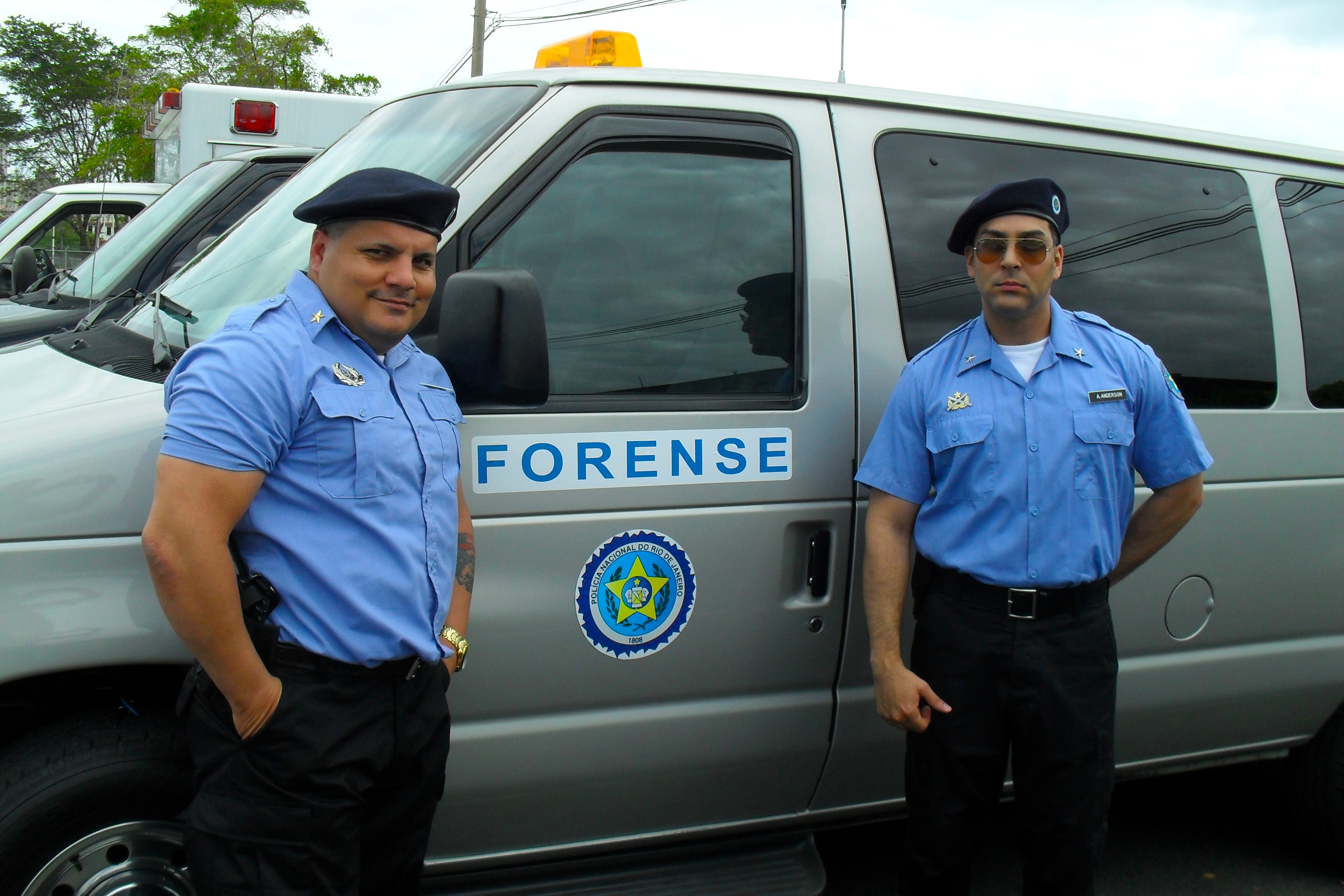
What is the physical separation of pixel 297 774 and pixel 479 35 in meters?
22.7

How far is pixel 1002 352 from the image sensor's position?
2.58 metres

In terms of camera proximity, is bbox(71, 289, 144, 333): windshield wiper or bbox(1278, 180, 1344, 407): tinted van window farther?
bbox(1278, 180, 1344, 407): tinted van window

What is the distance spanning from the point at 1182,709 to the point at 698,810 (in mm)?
1447

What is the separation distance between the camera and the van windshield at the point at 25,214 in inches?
359

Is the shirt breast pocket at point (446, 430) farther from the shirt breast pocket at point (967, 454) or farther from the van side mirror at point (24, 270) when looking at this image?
the van side mirror at point (24, 270)

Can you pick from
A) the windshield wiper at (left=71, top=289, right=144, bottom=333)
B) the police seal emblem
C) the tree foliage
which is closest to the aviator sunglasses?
the police seal emblem

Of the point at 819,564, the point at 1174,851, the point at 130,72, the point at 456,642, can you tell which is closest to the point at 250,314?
the point at 456,642

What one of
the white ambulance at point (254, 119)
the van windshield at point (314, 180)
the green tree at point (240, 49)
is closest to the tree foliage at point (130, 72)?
the green tree at point (240, 49)

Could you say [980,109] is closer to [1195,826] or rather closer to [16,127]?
[1195,826]

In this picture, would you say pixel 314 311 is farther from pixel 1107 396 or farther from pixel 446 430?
pixel 1107 396

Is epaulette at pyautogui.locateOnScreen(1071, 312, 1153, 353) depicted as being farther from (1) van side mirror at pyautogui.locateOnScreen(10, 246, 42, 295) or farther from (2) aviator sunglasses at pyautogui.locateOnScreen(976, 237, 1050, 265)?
(1) van side mirror at pyautogui.locateOnScreen(10, 246, 42, 295)

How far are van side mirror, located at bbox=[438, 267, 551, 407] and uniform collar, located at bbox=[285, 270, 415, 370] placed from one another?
0.43ft

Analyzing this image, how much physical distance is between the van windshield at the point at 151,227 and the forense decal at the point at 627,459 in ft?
16.5

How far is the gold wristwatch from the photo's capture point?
2180 mm
